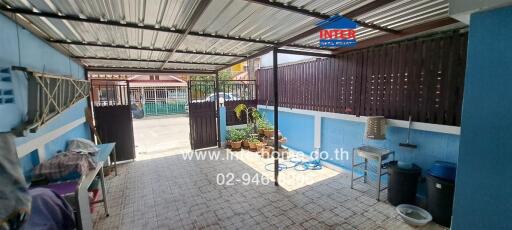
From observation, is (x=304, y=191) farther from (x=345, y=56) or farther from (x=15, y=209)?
(x=15, y=209)

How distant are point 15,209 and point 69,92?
9.53 feet

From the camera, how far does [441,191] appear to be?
2.74 meters

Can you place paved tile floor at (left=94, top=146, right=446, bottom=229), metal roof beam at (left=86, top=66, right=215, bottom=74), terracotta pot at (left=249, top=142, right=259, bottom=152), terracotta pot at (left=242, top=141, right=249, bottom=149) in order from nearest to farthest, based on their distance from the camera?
paved tile floor at (left=94, top=146, right=446, bottom=229) → metal roof beam at (left=86, top=66, right=215, bottom=74) → terracotta pot at (left=249, top=142, right=259, bottom=152) → terracotta pot at (left=242, top=141, right=249, bottom=149)

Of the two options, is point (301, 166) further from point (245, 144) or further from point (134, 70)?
Result: point (134, 70)

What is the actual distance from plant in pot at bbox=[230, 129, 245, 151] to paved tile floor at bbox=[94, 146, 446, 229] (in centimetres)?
157

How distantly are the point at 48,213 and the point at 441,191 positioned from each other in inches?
163

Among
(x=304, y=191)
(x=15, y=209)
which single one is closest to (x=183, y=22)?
(x=15, y=209)

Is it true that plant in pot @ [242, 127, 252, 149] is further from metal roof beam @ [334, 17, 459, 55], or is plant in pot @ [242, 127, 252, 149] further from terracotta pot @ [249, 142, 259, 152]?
metal roof beam @ [334, 17, 459, 55]

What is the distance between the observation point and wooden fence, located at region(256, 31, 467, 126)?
292cm

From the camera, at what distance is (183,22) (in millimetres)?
2512

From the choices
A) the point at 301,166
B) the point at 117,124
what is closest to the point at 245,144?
the point at 301,166

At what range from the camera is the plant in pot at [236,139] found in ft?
20.8

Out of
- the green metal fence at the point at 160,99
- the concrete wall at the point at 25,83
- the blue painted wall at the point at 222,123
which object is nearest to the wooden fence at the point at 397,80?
the blue painted wall at the point at 222,123

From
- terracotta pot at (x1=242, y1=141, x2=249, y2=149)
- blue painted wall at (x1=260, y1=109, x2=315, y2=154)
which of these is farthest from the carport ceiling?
terracotta pot at (x1=242, y1=141, x2=249, y2=149)
